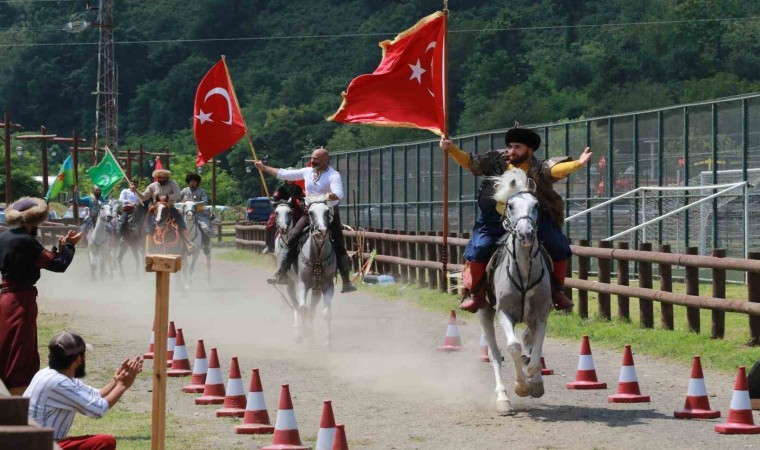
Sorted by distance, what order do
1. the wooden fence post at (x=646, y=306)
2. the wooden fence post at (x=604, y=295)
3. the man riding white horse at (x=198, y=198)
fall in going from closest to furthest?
1. the wooden fence post at (x=646, y=306)
2. the wooden fence post at (x=604, y=295)
3. the man riding white horse at (x=198, y=198)

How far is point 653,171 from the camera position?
3023 cm

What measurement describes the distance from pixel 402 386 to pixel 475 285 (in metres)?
1.72

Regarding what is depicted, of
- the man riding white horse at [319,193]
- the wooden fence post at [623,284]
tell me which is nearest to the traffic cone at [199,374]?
the man riding white horse at [319,193]

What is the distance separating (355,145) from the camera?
14375 cm

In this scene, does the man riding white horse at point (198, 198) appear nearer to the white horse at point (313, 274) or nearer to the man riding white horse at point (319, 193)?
the man riding white horse at point (319, 193)

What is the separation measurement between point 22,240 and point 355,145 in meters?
132

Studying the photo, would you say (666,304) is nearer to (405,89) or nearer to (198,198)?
(405,89)

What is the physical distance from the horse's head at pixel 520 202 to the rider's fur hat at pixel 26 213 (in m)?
3.72

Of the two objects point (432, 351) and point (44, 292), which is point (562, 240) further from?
point (44, 292)

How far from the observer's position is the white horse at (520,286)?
13.1m

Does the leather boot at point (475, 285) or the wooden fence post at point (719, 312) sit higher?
the leather boot at point (475, 285)

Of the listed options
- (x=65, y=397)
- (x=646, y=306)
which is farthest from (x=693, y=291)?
(x=65, y=397)

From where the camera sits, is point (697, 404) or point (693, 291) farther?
point (693, 291)

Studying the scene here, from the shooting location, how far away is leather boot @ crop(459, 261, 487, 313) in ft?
46.3
